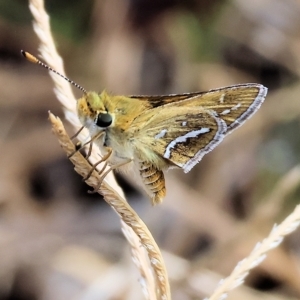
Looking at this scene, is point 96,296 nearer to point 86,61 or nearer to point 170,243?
point 170,243

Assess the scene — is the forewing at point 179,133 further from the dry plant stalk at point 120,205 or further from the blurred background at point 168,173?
the blurred background at point 168,173

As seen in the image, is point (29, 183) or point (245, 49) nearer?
point (29, 183)

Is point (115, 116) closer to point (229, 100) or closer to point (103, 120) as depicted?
point (103, 120)

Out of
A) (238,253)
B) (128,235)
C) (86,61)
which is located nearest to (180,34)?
(86,61)

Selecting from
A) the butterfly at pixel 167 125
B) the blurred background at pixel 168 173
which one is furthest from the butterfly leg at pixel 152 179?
the blurred background at pixel 168 173

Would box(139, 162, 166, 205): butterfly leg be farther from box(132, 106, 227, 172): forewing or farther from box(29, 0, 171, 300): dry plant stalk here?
box(29, 0, 171, 300): dry plant stalk

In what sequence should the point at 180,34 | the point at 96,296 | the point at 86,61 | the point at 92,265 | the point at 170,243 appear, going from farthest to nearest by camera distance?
the point at 180,34, the point at 86,61, the point at 170,243, the point at 92,265, the point at 96,296
